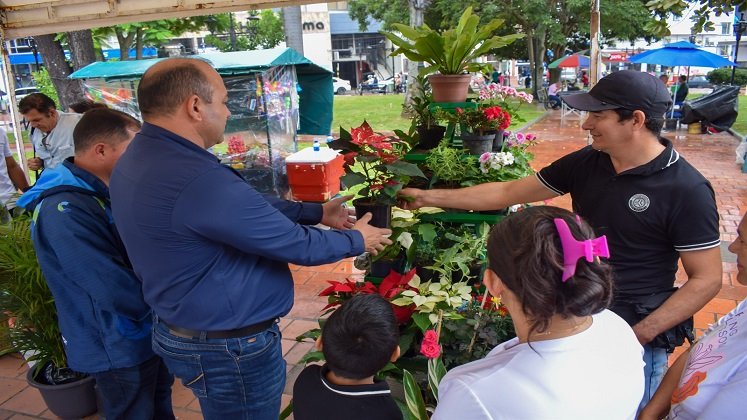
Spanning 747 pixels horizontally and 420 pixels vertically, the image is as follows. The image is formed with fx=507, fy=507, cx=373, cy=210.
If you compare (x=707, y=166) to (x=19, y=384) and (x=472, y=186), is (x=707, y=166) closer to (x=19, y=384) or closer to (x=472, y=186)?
(x=472, y=186)

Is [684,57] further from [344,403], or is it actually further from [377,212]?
[344,403]

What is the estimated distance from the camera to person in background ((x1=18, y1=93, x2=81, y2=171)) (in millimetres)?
4770

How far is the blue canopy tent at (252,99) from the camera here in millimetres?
7066

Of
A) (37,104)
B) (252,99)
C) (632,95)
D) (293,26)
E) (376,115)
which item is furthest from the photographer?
(376,115)

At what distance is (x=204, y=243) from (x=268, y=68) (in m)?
5.77

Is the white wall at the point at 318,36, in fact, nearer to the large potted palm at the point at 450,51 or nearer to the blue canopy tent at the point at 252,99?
the blue canopy tent at the point at 252,99

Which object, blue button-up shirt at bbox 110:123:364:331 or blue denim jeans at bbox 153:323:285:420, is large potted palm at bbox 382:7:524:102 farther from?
blue denim jeans at bbox 153:323:285:420

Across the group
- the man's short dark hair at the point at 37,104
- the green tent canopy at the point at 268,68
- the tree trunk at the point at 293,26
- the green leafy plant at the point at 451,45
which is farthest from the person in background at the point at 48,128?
the tree trunk at the point at 293,26

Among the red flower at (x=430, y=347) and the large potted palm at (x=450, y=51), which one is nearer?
the red flower at (x=430, y=347)

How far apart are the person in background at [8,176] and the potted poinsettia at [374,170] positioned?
362cm

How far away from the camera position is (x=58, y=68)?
6.92 m

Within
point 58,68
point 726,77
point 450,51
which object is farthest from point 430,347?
point 726,77

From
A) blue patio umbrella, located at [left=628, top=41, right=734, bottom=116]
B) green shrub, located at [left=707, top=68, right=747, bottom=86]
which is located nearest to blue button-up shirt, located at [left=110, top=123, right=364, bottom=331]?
blue patio umbrella, located at [left=628, top=41, right=734, bottom=116]

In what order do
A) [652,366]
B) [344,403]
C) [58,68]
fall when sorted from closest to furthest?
1. [344,403]
2. [652,366]
3. [58,68]
